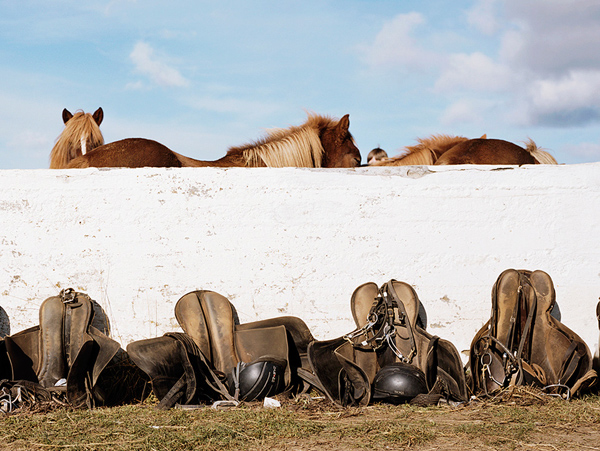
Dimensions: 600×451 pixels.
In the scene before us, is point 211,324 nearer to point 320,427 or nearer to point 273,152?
point 320,427

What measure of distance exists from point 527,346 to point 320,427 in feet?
5.24

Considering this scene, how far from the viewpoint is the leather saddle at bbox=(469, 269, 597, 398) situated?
10.1 ft

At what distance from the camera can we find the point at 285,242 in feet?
12.0

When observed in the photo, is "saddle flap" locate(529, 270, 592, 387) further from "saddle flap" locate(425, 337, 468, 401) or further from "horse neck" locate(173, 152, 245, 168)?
"horse neck" locate(173, 152, 245, 168)

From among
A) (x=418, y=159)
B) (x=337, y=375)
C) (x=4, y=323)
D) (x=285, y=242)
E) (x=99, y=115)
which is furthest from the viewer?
(x=99, y=115)

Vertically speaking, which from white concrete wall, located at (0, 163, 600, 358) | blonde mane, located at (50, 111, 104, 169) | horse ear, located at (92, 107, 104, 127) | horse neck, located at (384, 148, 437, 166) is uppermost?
horse ear, located at (92, 107, 104, 127)

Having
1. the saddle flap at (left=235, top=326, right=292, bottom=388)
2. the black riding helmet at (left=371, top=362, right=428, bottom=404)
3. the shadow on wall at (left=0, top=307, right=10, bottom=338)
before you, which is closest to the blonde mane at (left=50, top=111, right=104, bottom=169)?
the shadow on wall at (left=0, top=307, right=10, bottom=338)

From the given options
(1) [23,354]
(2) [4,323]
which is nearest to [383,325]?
(1) [23,354]

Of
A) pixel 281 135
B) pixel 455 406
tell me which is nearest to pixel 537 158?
pixel 281 135

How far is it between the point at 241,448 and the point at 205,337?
1309 mm

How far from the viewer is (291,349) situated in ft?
11.0

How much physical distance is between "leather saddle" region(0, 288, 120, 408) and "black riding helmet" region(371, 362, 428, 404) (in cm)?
152

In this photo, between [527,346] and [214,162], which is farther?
[214,162]

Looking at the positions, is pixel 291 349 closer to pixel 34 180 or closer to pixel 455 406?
pixel 455 406
